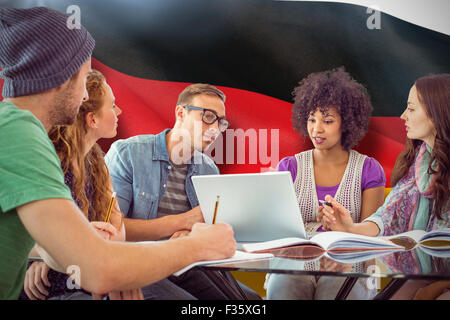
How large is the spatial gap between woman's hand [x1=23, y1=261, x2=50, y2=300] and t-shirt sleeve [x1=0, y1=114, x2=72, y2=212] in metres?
0.46

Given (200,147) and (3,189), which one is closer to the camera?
(3,189)

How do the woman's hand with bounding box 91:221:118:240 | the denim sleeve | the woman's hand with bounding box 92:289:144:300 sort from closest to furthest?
the woman's hand with bounding box 92:289:144:300
the woman's hand with bounding box 91:221:118:240
the denim sleeve

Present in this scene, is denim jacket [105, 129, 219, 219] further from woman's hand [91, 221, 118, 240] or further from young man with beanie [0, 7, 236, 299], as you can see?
young man with beanie [0, 7, 236, 299]

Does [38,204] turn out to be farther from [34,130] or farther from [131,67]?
[131,67]

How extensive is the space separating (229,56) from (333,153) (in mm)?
1021

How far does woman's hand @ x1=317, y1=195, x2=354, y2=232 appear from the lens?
1646mm

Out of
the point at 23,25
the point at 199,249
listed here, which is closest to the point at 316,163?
the point at 199,249

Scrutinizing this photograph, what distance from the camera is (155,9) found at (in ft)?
9.52

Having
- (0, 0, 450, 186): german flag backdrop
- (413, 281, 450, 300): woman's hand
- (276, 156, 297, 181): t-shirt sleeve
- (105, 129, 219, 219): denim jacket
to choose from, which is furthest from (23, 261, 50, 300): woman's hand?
(0, 0, 450, 186): german flag backdrop

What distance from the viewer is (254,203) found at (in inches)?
55.4

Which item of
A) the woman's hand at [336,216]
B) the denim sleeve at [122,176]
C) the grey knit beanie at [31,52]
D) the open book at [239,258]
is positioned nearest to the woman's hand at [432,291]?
the woman's hand at [336,216]

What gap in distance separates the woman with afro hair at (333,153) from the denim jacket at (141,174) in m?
0.67

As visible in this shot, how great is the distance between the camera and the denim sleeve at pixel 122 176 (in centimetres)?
221

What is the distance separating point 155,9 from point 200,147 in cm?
121
